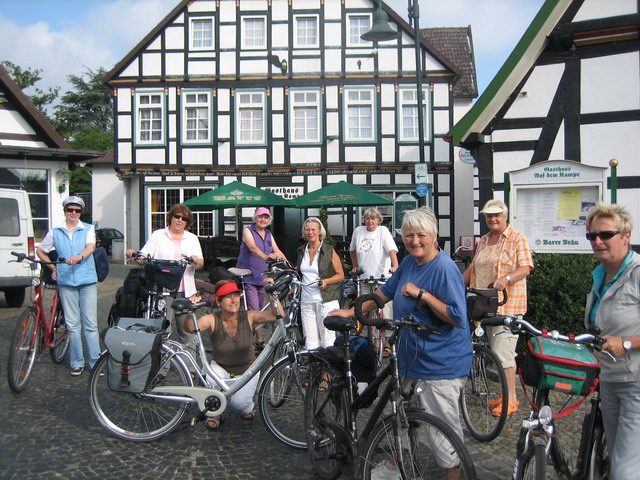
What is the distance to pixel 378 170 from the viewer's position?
22.5 m

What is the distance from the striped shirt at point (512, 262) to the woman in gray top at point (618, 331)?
2.04 metres

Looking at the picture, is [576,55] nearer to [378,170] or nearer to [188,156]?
[378,170]

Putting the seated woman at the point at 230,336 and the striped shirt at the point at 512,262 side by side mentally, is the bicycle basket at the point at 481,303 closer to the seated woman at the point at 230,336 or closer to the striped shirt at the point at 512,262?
the striped shirt at the point at 512,262

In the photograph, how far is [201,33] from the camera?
22.7 meters

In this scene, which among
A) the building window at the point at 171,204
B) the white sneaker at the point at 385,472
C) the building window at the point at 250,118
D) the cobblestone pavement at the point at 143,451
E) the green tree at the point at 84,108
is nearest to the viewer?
the white sneaker at the point at 385,472

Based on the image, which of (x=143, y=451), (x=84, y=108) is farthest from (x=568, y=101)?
(x=84, y=108)

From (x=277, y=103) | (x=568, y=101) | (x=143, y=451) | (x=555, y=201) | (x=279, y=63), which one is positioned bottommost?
(x=143, y=451)

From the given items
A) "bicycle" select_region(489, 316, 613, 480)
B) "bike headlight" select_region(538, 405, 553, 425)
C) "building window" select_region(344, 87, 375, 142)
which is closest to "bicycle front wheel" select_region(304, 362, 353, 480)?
"bicycle" select_region(489, 316, 613, 480)

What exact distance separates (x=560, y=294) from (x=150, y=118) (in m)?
18.7

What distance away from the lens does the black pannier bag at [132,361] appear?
4656mm

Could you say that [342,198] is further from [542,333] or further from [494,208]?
[542,333]

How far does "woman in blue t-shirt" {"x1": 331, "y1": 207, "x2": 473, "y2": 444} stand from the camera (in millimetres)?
3424

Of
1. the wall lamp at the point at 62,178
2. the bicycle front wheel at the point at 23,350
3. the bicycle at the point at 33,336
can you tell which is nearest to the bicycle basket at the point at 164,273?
the bicycle at the point at 33,336

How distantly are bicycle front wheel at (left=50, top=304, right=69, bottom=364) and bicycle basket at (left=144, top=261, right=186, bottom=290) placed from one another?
1271 millimetres
